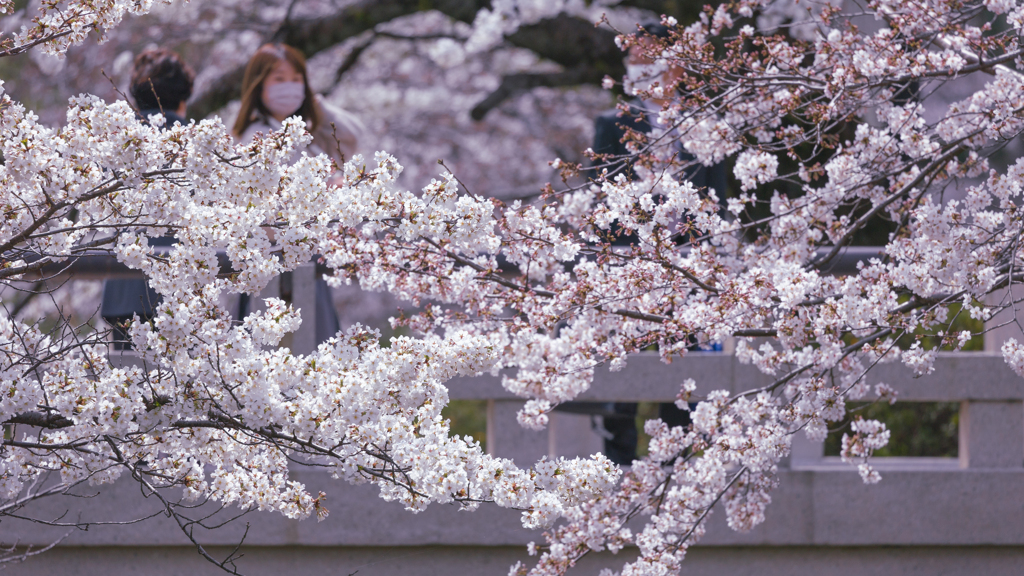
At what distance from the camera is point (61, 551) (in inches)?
161

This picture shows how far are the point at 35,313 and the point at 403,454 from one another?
9200 mm

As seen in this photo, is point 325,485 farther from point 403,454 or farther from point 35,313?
point 35,313

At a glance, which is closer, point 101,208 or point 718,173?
point 101,208

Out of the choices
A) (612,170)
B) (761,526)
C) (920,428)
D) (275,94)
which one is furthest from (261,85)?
(920,428)

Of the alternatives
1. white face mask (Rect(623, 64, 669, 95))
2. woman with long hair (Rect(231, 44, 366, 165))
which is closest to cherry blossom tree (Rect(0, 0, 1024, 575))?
white face mask (Rect(623, 64, 669, 95))

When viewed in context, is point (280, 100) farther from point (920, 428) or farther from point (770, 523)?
point (920, 428)

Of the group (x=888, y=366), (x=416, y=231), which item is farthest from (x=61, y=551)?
(x=888, y=366)

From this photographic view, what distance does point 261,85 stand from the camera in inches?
189

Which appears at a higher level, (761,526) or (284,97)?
(284,97)

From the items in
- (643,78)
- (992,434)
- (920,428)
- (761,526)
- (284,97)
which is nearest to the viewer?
(643,78)

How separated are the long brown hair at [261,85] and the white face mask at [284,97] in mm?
31

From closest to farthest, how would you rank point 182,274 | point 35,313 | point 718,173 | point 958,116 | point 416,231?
point 182,274
point 416,231
point 958,116
point 718,173
point 35,313

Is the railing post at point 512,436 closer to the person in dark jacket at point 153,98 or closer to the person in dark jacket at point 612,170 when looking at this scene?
the person in dark jacket at point 612,170

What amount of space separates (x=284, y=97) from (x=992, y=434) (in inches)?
151
